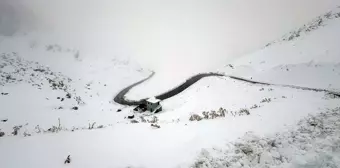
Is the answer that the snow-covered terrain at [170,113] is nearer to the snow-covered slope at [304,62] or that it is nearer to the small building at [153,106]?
the snow-covered slope at [304,62]

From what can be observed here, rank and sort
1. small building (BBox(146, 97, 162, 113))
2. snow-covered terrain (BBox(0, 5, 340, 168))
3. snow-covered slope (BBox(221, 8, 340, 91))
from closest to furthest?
snow-covered terrain (BBox(0, 5, 340, 168)) < small building (BBox(146, 97, 162, 113)) < snow-covered slope (BBox(221, 8, 340, 91))

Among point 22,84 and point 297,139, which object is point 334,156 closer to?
point 297,139

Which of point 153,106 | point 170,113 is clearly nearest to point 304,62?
point 170,113

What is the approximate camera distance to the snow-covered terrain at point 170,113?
834 centimetres

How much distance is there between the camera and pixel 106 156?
7.97m

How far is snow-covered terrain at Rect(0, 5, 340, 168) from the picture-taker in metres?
8.34

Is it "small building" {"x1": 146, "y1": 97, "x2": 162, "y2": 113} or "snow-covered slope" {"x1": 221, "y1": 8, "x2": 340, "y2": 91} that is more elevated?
"snow-covered slope" {"x1": 221, "y1": 8, "x2": 340, "y2": 91}

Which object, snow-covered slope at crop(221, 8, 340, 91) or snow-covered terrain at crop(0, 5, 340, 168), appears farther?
snow-covered slope at crop(221, 8, 340, 91)

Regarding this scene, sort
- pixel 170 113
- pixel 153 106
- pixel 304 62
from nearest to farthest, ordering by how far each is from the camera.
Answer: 1. pixel 170 113
2. pixel 153 106
3. pixel 304 62

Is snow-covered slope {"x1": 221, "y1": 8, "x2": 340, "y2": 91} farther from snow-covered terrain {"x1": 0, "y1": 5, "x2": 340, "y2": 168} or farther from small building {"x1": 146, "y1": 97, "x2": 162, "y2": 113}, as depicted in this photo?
small building {"x1": 146, "y1": 97, "x2": 162, "y2": 113}

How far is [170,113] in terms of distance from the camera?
26.2 m

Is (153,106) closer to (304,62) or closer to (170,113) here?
(170,113)

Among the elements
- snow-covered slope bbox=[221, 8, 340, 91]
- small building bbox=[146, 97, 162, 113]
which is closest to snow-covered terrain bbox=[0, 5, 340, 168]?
snow-covered slope bbox=[221, 8, 340, 91]

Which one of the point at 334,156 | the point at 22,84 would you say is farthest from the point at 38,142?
the point at 22,84
